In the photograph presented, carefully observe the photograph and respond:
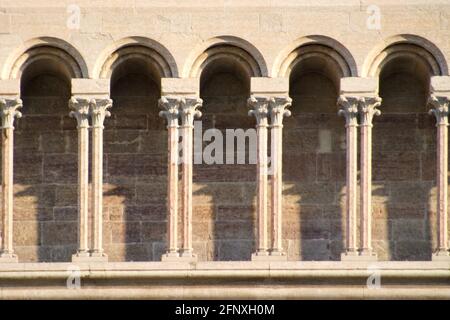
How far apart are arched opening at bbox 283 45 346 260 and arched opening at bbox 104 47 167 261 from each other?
1467 millimetres

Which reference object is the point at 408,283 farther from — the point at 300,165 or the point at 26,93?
the point at 26,93

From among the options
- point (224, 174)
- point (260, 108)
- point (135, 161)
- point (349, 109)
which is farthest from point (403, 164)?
point (135, 161)

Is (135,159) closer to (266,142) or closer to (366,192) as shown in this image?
(266,142)

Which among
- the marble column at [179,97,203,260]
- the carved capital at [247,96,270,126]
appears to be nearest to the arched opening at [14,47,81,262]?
the marble column at [179,97,203,260]

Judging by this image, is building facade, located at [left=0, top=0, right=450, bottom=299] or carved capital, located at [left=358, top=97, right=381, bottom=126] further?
carved capital, located at [left=358, top=97, right=381, bottom=126]

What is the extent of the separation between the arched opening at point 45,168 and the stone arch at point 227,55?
5.03ft

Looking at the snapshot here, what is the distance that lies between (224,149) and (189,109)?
2.58ft

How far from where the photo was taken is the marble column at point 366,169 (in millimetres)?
43750

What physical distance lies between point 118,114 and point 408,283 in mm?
3922

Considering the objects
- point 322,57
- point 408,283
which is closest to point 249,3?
point 322,57

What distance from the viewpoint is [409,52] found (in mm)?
43969

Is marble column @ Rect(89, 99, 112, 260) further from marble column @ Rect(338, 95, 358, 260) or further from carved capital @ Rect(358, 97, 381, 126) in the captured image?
carved capital @ Rect(358, 97, 381, 126)

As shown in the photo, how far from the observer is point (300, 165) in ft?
146

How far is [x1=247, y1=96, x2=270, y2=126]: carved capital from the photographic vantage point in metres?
43.9
